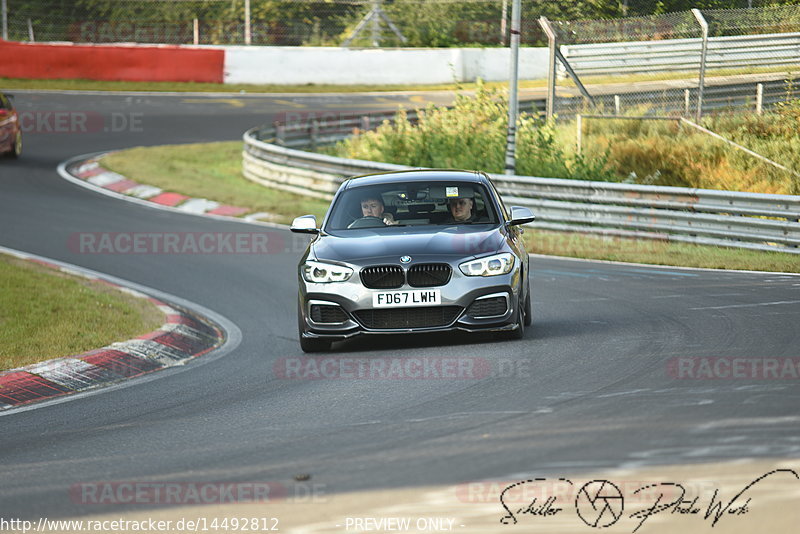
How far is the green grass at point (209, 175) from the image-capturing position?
23219mm

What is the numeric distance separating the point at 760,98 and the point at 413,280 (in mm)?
14308

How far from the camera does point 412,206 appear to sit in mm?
11008

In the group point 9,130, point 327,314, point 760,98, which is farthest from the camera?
point 9,130

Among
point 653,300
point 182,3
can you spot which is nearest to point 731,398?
point 653,300

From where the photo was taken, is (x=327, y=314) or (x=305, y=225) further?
(x=305, y=225)

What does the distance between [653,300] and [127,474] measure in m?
7.61

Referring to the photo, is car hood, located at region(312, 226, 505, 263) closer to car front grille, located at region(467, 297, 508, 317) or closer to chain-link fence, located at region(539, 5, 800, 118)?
car front grille, located at region(467, 297, 508, 317)

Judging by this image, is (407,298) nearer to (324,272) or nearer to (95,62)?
(324,272)

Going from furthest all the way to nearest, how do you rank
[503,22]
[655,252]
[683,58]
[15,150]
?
1. [503,22]
2. [15,150]
3. [683,58]
4. [655,252]

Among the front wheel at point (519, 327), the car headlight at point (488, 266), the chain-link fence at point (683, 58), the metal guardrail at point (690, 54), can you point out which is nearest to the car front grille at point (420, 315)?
the car headlight at point (488, 266)

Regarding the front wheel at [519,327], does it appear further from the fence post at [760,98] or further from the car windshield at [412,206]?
the fence post at [760,98]

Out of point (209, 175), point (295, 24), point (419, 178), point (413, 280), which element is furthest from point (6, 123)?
point (413, 280)

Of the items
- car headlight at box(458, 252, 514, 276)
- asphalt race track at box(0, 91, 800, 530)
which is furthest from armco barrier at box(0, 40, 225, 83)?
car headlight at box(458, 252, 514, 276)
